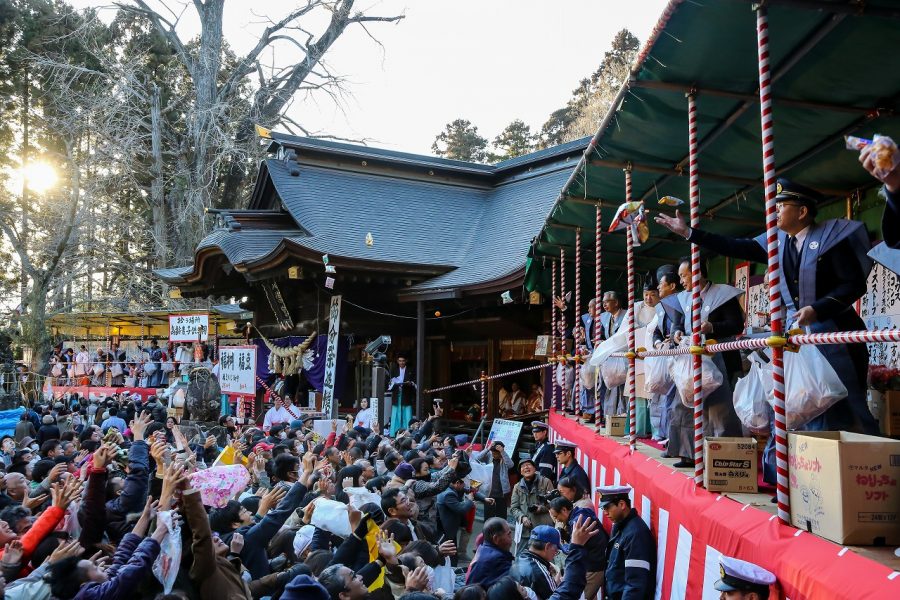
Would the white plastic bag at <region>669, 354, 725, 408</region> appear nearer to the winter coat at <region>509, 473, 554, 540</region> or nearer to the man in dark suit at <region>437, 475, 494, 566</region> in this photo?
the winter coat at <region>509, 473, 554, 540</region>

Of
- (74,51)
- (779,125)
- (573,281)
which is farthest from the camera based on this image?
(74,51)

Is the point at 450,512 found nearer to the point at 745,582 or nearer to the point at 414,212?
the point at 745,582

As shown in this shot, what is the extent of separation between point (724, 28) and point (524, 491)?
468 centimetres

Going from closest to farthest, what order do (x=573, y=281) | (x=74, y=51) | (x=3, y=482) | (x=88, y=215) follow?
(x=3, y=482)
(x=573, y=281)
(x=88, y=215)
(x=74, y=51)

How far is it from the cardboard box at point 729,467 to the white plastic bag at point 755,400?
0.20m

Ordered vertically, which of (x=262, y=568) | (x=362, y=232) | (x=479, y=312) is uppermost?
(x=362, y=232)

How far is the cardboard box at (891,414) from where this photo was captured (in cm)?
554

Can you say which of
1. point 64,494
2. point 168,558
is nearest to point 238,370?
point 64,494

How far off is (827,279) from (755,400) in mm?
779

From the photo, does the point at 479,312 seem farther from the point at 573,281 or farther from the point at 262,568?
the point at 262,568

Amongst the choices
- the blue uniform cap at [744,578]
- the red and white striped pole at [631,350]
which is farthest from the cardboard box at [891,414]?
the blue uniform cap at [744,578]

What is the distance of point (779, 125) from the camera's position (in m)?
5.50

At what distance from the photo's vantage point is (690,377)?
457 centimetres

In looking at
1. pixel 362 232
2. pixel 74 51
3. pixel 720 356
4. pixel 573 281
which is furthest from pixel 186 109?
pixel 720 356
